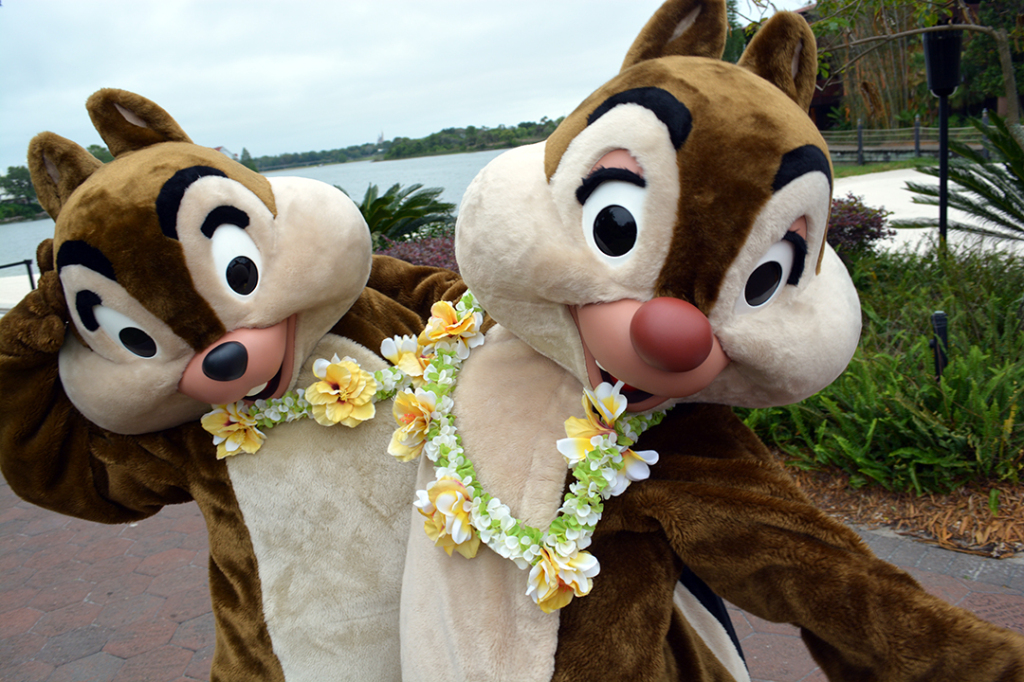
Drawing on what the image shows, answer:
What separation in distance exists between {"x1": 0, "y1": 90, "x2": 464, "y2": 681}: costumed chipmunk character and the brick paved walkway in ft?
5.20

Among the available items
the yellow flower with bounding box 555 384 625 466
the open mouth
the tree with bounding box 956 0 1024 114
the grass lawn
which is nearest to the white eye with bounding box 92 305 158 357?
the open mouth

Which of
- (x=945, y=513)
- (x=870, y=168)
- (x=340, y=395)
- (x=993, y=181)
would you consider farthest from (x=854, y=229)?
(x=870, y=168)

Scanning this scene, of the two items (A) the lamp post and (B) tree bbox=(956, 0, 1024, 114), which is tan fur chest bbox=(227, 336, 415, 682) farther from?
(B) tree bbox=(956, 0, 1024, 114)

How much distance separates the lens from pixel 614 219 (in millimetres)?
1167

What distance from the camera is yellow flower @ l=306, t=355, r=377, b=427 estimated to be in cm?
170

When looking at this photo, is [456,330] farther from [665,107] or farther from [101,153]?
[101,153]

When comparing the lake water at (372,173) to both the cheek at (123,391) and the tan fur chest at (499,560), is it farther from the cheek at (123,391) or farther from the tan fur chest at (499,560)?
the tan fur chest at (499,560)

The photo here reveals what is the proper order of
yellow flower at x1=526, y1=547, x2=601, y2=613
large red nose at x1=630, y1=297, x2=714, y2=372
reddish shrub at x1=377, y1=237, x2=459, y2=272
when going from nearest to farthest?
1. large red nose at x1=630, y1=297, x2=714, y2=372
2. yellow flower at x1=526, y1=547, x2=601, y2=613
3. reddish shrub at x1=377, y1=237, x2=459, y2=272

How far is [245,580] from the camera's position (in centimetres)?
178

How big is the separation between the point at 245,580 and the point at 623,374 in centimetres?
120

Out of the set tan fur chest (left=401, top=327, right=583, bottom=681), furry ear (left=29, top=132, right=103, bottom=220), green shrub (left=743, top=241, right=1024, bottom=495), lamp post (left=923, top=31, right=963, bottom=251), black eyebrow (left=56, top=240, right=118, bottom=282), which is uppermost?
lamp post (left=923, top=31, right=963, bottom=251)

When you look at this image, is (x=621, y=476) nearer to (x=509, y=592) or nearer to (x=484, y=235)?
(x=509, y=592)

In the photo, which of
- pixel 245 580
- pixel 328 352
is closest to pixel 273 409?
pixel 328 352

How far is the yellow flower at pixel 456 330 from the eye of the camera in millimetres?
1569
